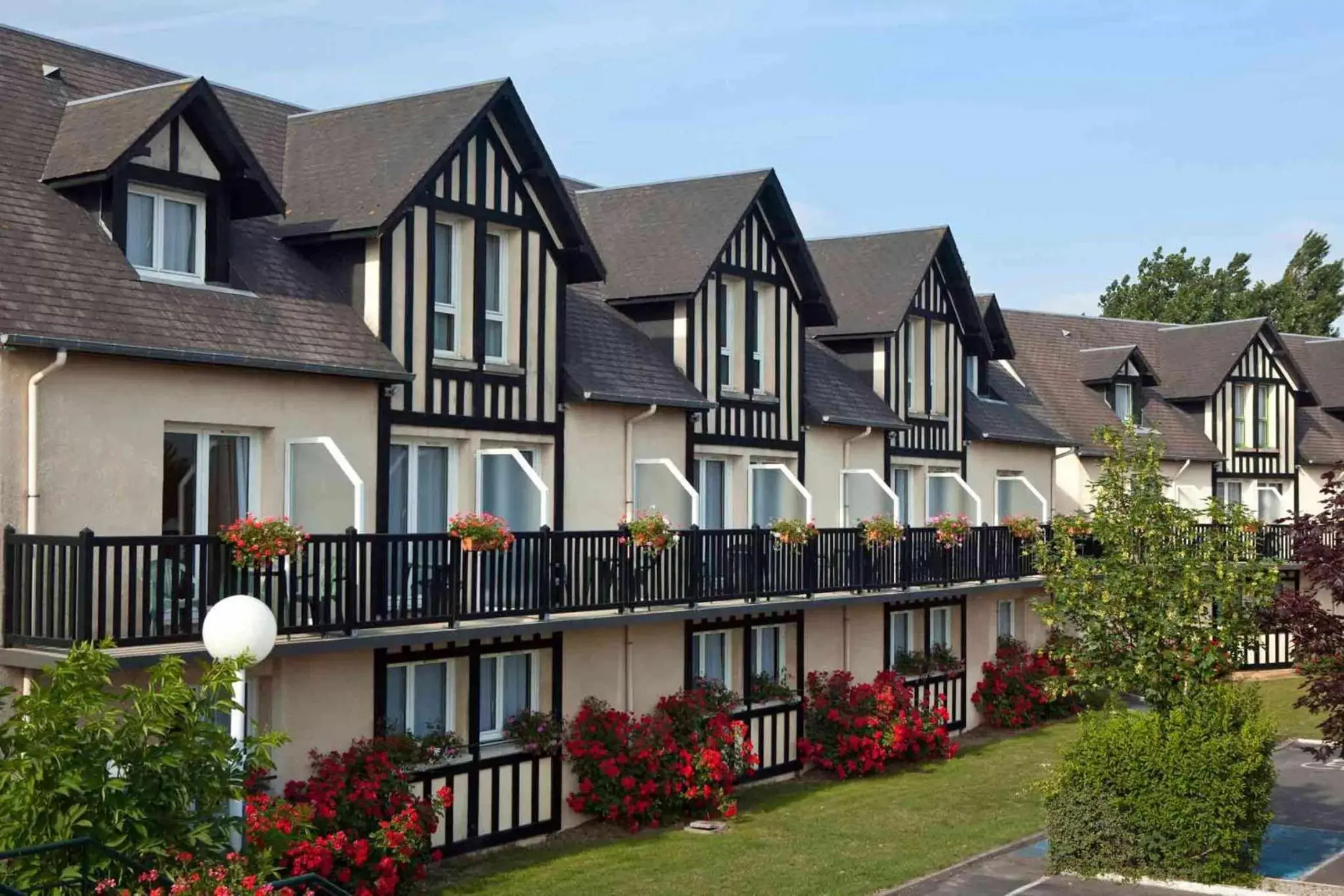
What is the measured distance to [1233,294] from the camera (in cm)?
7638

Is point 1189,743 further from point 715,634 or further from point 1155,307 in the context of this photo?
point 1155,307

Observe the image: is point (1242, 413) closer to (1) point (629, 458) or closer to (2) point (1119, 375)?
(2) point (1119, 375)

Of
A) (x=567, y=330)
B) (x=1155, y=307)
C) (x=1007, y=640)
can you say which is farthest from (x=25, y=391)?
(x=1155, y=307)

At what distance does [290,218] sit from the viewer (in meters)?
19.1

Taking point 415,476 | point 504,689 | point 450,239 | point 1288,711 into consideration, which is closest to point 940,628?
point 1288,711

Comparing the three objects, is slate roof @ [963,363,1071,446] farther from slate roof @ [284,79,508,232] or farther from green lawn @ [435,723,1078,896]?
slate roof @ [284,79,508,232]

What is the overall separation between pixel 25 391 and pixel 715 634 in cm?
1227

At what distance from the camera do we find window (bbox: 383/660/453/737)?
18609 millimetres

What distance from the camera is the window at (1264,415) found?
42094mm

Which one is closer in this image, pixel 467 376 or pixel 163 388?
pixel 163 388

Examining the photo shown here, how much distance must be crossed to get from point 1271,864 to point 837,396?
11.3 metres

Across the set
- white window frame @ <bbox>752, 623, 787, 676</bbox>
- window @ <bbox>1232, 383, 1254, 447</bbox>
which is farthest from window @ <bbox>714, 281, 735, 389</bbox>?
window @ <bbox>1232, 383, 1254, 447</bbox>

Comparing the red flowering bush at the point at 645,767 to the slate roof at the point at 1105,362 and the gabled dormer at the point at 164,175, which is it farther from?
the slate roof at the point at 1105,362

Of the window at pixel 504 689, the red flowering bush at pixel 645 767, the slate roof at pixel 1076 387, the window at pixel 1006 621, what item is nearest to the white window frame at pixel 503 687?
the window at pixel 504 689
